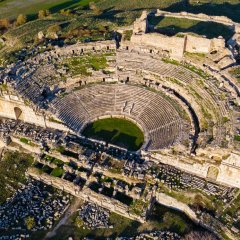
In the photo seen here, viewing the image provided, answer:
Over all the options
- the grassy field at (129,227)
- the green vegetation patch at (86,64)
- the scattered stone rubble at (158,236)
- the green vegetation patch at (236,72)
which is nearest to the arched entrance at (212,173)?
the grassy field at (129,227)

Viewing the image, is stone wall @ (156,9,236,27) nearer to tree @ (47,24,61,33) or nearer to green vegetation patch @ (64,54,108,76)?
green vegetation patch @ (64,54,108,76)

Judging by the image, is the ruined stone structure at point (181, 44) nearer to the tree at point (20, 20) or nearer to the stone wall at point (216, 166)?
the stone wall at point (216, 166)

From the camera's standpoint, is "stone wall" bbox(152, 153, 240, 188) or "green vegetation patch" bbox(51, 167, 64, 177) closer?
"stone wall" bbox(152, 153, 240, 188)

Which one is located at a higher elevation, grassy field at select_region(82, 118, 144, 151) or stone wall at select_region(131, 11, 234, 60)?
stone wall at select_region(131, 11, 234, 60)

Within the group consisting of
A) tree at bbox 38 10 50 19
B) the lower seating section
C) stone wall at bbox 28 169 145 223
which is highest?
tree at bbox 38 10 50 19

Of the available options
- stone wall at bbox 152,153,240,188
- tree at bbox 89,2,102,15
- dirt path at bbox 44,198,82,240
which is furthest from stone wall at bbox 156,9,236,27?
dirt path at bbox 44,198,82,240

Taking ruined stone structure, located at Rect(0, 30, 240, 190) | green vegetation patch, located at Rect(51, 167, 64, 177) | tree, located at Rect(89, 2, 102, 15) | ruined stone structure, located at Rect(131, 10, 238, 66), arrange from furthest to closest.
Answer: tree, located at Rect(89, 2, 102, 15), ruined stone structure, located at Rect(131, 10, 238, 66), ruined stone structure, located at Rect(0, 30, 240, 190), green vegetation patch, located at Rect(51, 167, 64, 177)

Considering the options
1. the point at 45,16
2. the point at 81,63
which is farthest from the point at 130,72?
the point at 45,16

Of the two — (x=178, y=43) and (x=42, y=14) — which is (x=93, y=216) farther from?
(x=42, y=14)
